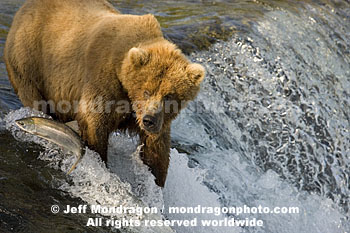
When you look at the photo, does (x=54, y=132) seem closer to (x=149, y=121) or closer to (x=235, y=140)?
(x=149, y=121)

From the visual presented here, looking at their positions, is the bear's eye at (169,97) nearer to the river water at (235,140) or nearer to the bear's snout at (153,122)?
the bear's snout at (153,122)

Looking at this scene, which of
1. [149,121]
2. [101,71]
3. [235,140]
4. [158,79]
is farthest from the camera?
[235,140]

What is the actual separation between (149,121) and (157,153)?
75cm

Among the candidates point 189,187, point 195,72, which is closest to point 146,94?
point 195,72

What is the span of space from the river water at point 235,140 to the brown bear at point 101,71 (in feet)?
0.94

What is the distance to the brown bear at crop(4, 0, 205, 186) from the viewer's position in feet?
14.0

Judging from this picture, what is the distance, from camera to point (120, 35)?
4.60 m

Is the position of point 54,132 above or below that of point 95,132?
below

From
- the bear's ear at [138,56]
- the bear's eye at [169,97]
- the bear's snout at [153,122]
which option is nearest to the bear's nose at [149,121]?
the bear's snout at [153,122]

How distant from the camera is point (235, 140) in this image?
6.90 m

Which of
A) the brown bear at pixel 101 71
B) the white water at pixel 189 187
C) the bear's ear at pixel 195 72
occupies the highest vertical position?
the bear's ear at pixel 195 72

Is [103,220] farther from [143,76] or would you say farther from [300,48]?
[300,48]

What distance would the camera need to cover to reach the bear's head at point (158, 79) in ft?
13.8

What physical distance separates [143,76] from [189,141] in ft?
7.56
